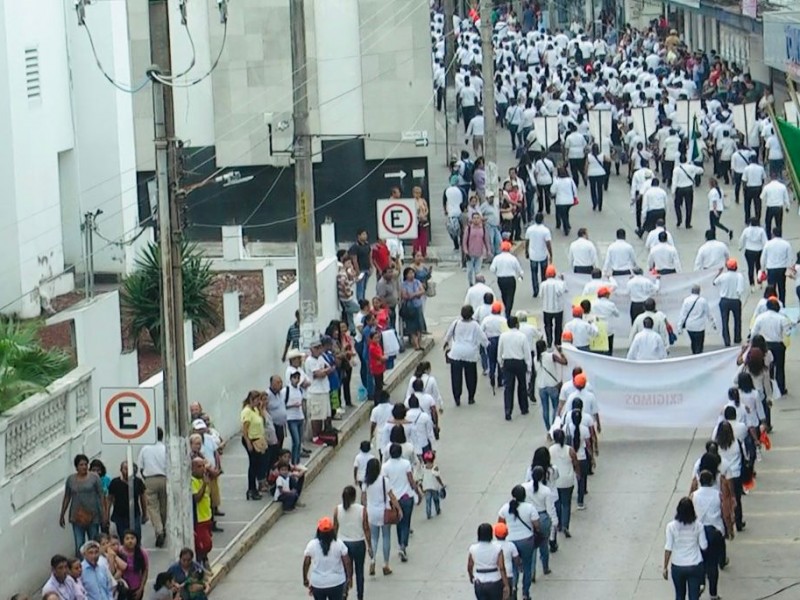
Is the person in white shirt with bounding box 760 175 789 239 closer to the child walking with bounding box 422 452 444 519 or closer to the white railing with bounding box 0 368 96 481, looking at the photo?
the child walking with bounding box 422 452 444 519

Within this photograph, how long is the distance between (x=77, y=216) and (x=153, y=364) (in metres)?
7.33

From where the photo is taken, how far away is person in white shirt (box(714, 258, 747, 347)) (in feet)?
89.4

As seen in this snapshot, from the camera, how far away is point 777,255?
28.7m

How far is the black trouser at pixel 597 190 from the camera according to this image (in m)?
38.5

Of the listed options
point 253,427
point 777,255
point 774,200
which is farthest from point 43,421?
point 774,200

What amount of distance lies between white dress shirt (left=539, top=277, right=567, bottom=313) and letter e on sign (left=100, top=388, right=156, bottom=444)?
9.32m

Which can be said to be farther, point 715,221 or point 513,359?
point 715,221

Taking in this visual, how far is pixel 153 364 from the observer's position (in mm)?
27234

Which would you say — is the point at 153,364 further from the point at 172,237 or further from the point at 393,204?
the point at 172,237

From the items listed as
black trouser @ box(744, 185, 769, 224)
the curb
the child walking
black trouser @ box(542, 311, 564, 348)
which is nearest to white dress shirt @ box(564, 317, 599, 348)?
black trouser @ box(542, 311, 564, 348)

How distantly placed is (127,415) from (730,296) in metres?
10.6

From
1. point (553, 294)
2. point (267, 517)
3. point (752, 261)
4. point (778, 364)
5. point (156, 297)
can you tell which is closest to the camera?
point (267, 517)

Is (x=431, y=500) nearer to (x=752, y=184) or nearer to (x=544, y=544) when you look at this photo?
(x=544, y=544)

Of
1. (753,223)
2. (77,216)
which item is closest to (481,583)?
(753,223)
